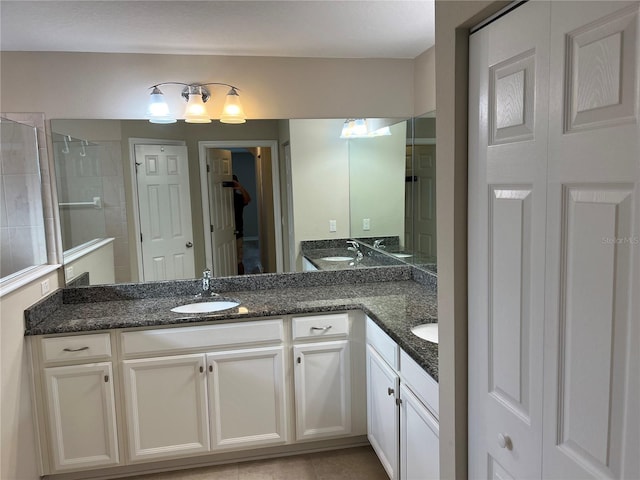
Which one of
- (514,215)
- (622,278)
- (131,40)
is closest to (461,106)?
(514,215)

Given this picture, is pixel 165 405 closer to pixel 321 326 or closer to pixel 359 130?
pixel 321 326

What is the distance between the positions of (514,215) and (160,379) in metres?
2.06

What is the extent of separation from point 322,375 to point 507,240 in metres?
1.74

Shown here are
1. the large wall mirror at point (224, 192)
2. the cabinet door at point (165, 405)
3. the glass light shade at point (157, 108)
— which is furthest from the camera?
the large wall mirror at point (224, 192)

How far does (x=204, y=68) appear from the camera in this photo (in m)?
2.79

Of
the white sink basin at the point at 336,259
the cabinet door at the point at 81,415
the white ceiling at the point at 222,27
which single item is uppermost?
the white ceiling at the point at 222,27

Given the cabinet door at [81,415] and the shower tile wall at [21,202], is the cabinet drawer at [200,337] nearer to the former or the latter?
the cabinet door at [81,415]

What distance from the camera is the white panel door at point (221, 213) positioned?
2.96 metres

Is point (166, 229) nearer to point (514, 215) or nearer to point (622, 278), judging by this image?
point (514, 215)

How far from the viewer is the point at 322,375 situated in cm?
265

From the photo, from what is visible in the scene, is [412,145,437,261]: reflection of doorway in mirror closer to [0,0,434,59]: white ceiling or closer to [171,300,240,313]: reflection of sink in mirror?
[0,0,434,59]: white ceiling

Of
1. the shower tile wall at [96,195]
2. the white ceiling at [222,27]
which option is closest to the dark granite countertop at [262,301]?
the shower tile wall at [96,195]

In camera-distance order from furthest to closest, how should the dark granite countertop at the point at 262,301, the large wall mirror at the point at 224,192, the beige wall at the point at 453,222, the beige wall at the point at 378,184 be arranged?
the beige wall at the point at 378,184 < the large wall mirror at the point at 224,192 < the dark granite countertop at the point at 262,301 < the beige wall at the point at 453,222

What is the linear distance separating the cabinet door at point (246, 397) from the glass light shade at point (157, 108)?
1386 millimetres
